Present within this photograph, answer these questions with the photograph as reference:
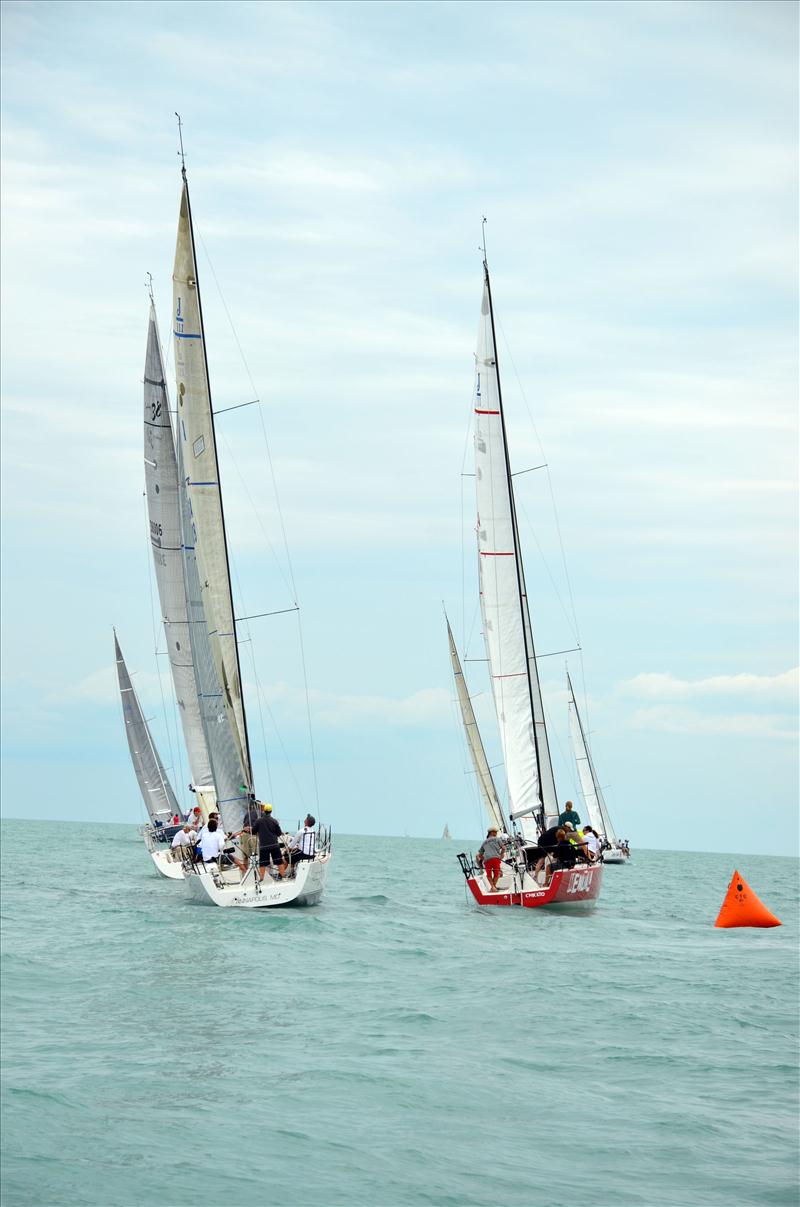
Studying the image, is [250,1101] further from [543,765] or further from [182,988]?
[543,765]

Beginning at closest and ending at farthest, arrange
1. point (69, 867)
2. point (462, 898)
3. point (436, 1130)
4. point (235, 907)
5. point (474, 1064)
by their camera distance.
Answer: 1. point (436, 1130)
2. point (474, 1064)
3. point (235, 907)
4. point (462, 898)
5. point (69, 867)

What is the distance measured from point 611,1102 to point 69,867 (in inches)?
1501

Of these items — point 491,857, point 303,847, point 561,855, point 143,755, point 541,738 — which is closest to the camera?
point 303,847

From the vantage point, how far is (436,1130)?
31.4ft

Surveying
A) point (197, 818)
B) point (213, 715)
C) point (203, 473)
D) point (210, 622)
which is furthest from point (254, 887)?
point (197, 818)

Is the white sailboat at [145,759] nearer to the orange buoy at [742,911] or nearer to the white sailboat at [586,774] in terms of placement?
the white sailboat at [586,774]

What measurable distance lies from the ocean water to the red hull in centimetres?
245

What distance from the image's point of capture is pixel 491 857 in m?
26.0

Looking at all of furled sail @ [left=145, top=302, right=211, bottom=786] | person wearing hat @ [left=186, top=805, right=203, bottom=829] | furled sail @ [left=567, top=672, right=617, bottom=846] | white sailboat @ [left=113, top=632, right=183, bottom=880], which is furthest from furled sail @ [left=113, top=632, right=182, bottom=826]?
furled sail @ [left=567, top=672, right=617, bottom=846]

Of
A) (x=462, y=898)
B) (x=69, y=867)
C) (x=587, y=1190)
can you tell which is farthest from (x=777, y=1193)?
(x=69, y=867)

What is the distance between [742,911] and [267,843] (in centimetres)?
1236

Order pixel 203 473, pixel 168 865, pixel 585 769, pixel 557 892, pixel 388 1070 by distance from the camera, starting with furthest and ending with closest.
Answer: pixel 585 769, pixel 168 865, pixel 203 473, pixel 557 892, pixel 388 1070

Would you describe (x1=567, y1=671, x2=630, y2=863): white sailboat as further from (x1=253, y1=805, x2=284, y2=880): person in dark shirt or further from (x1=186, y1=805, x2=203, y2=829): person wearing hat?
(x1=253, y1=805, x2=284, y2=880): person in dark shirt

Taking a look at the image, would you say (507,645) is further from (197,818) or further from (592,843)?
(197,818)
